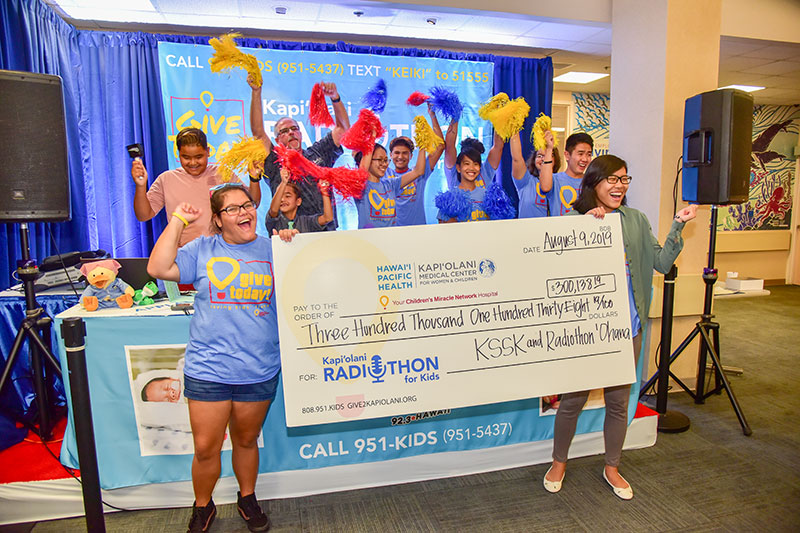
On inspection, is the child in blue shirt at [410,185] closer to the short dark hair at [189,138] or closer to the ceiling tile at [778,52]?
the short dark hair at [189,138]

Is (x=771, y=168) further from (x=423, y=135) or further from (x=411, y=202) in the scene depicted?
(x=423, y=135)

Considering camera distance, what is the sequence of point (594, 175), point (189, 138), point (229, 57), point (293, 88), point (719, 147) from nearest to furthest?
point (594, 175)
point (229, 57)
point (189, 138)
point (719, 147)
point (293, 88)

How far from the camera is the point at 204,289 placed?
1.79 meters

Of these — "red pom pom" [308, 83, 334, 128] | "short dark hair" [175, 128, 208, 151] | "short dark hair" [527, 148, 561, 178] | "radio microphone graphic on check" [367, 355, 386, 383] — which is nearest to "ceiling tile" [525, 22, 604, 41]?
"short dark hair" [527, 148, 561, 178]

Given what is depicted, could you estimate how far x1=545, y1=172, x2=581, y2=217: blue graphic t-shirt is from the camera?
2990 mm

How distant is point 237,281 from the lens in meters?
1.79

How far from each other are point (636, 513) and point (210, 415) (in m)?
1.77

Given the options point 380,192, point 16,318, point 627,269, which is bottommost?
point 16,318

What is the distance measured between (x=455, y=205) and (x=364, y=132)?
0.68 meters

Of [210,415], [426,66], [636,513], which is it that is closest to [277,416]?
[210,415]

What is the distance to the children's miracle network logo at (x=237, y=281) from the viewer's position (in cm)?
178

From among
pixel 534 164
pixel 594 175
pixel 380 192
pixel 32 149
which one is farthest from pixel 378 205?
pixel 32 149

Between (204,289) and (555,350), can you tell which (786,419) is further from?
(204,289)

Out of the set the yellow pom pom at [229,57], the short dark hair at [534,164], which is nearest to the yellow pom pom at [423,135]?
the short dark hair at [534,164]
